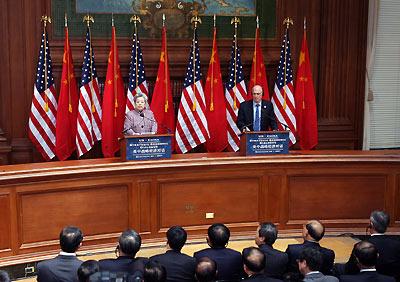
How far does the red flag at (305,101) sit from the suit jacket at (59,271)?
5.00m

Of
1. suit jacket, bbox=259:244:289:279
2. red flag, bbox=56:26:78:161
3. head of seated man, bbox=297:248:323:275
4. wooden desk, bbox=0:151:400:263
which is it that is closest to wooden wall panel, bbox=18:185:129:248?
wooden desk, bbox=0:151:400:263

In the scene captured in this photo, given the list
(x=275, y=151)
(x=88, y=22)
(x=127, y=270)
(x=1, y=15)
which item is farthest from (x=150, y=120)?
(x=127, y=270)

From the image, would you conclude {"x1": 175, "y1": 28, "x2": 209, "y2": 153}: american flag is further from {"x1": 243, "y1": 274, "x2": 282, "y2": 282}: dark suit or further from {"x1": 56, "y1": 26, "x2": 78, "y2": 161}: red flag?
{"x1": 243, "y1": 274, "x2": 282, "y2": 282}: dark suit

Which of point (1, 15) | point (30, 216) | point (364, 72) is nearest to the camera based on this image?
point (30, 216)

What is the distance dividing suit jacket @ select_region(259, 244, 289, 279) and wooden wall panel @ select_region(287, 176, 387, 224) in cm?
229

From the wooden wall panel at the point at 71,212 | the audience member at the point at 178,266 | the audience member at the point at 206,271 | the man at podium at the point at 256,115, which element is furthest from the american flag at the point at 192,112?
the audience member at the point at 206,271

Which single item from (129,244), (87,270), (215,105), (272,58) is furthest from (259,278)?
(272,58)

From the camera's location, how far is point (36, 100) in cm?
741

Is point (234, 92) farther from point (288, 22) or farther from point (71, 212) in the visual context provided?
point (71, 212)

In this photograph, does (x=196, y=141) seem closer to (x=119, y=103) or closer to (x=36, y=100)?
(x=119, y=103)

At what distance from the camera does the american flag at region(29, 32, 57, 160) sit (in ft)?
24.2

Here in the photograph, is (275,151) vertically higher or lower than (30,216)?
higher

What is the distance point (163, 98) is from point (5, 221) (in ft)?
9.97

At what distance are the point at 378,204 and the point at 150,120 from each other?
2.57m
